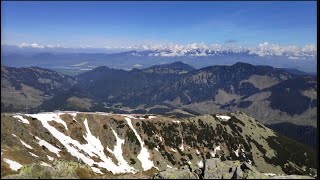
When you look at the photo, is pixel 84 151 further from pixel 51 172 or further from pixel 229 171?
pixel 229 171

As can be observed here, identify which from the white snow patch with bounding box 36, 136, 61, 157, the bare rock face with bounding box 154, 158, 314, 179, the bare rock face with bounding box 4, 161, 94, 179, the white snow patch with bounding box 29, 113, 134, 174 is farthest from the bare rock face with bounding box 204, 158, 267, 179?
the white snow patch with bounding box 29, 113, 134, 174

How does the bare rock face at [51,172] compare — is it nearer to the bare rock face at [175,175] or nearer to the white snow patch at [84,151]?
the bare rock face at [175,175]

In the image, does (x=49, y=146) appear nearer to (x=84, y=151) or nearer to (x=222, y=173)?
(x=84, y=151)

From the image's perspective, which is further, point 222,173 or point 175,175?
point 222,173

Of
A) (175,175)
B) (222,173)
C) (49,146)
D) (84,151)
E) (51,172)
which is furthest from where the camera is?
(84,151)

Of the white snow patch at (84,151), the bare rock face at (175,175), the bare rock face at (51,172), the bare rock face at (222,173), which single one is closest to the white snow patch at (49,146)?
the white snow patch at (84,151)

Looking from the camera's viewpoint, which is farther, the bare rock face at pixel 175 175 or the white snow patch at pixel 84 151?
the white snow patch at pixel 84 151

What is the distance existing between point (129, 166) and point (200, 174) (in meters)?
140

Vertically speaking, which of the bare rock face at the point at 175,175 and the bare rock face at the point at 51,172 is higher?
the bare rock face at the point at 51,172

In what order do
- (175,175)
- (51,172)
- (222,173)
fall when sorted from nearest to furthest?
1. (51,172)
2. (175,175)
3. (222,173)

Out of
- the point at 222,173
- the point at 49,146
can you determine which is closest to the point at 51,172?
the point at 222,173

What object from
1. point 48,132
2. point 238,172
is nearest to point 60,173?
point 238,172

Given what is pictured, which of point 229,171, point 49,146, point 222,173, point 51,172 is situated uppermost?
point 51,172

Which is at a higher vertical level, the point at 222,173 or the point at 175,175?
the point at 175,175
